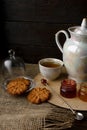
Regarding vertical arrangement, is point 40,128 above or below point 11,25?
below

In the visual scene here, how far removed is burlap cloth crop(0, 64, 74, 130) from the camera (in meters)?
0.67

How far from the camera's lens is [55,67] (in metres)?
0.88

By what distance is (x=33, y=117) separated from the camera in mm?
701

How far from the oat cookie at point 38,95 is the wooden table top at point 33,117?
12mm

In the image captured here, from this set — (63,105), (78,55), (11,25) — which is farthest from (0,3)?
(63,105)

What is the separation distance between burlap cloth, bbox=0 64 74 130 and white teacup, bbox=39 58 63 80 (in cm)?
12

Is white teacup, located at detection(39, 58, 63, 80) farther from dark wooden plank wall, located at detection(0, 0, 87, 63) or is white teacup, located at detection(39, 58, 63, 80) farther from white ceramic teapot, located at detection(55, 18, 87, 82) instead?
dark wooden plank wall, located at detection(0, 0, 87, 63)

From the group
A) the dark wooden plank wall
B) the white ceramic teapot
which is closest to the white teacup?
the white ceramic teapot

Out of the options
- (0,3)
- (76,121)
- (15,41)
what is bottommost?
(76,121)

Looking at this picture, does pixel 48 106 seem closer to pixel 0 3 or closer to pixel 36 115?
pixel 36 115

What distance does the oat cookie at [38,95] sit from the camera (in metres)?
0.77

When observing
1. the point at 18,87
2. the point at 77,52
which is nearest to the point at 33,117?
the point at 18,87

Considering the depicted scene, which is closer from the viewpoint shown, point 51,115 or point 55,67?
point 51,115

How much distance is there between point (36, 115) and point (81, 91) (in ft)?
0.54
